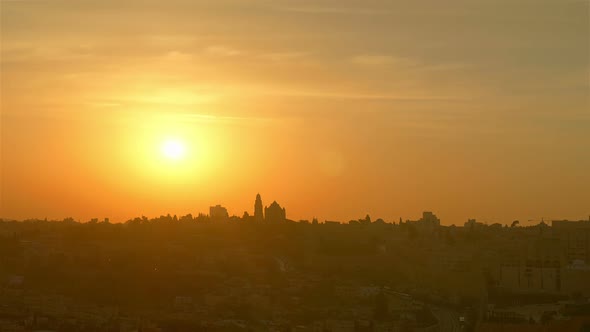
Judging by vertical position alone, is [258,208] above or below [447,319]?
above

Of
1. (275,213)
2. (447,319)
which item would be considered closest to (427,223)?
(275,213)

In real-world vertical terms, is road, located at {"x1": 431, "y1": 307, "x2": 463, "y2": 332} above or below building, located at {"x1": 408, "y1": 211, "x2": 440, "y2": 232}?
below

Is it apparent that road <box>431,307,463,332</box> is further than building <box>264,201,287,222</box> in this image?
No

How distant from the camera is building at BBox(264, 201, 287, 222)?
6900 centimetres

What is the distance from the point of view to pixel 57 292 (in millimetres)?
48094

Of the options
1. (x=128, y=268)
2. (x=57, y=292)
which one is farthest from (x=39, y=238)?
(x=57, y=292)

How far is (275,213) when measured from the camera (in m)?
69.5

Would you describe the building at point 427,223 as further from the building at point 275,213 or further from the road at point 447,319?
the road at point 447,319

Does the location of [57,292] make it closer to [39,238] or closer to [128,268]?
[128,268]

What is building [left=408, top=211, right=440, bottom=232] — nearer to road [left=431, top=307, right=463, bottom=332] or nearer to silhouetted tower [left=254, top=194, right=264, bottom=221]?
silhouetted tower [left=254, top=194, right=264, bottom=221]

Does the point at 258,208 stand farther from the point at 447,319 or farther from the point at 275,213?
the point at 447,319

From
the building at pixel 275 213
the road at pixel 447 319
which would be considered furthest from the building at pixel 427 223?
the road at pixel 447 319

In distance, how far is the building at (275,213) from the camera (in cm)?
6900

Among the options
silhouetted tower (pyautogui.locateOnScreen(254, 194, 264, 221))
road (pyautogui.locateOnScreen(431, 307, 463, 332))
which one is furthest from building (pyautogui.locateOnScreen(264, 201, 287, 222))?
road (pyautogui.locateOnScreen(431, 307, 463, 332))
